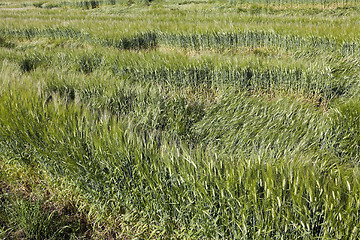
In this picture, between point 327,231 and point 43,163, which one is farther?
point 43,163

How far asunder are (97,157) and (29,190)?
0.87 meters

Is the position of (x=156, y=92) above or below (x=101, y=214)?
above

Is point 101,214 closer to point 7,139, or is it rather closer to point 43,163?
point 43,163

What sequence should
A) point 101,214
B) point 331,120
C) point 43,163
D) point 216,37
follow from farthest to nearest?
point 216,37, point 331,120, point 43,163, point 101,214

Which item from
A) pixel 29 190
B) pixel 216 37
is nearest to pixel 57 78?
pixel 29 190

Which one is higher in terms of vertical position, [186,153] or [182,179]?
[186,153]

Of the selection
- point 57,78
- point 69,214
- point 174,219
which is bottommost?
point 69,214

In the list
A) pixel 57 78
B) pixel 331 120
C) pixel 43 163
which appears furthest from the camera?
pixel 57 78

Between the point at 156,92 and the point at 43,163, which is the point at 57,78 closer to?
the point at 156,92

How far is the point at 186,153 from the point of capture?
5.84ft

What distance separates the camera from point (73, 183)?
2.18m

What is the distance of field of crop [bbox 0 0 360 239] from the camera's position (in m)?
1.50

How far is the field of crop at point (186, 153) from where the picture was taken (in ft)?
4.93

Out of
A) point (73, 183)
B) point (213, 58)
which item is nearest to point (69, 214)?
point (73, 183)
